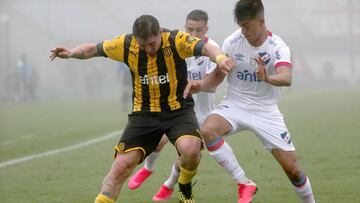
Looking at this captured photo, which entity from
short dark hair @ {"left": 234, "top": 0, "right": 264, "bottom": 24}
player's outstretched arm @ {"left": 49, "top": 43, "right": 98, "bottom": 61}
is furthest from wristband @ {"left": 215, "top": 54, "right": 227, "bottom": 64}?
player's outstretched arm @ {"left": 49, "top": 43, "right": 98, "bottom": 61}

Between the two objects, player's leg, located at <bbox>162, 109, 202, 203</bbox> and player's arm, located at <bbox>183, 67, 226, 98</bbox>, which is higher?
player's arm, located at <bbox>183, 67, 226, 98</bbox>

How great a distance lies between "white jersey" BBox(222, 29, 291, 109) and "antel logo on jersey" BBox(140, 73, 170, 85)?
0.90 meters

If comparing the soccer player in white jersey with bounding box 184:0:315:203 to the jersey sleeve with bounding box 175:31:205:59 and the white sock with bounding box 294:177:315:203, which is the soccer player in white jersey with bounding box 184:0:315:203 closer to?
the white sock with bounding box 294:177:315:203

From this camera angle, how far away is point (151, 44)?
26.2 ft

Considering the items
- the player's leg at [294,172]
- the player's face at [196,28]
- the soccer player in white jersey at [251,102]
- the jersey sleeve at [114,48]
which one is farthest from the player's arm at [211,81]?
the player's face at [196,28]

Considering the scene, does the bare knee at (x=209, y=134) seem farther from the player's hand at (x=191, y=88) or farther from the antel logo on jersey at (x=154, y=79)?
the antel logo on jersey at (x=154, y=79)

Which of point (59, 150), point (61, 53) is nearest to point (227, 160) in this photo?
point (61, 53)

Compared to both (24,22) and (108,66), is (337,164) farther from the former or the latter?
(24,22)

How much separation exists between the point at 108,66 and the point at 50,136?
2987cm

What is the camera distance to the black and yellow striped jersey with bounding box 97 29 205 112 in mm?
8188

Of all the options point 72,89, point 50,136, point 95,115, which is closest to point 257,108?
point 50,136

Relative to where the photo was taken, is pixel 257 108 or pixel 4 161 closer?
pixel 257 108

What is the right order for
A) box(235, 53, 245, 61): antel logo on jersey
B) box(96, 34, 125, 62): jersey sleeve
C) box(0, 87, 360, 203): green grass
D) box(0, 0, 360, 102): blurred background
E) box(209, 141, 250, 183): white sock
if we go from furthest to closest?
box(0, 0, 360, 102): blurred background
box(0, 87, 360, 203): green grass
box(209, 141, 250, 183): white sock
box(235, 53, 245, 61): antel logo on jersey
box(96, 34, 125, 62): jersey sleeve

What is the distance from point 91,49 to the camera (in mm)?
8430
